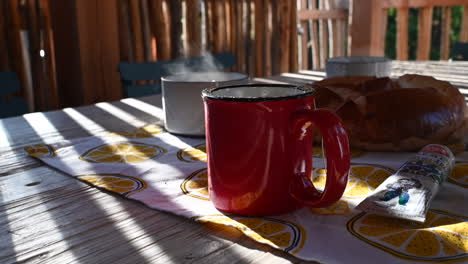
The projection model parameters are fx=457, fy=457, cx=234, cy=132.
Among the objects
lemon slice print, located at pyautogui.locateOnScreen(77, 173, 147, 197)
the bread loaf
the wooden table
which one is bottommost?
the wooden table

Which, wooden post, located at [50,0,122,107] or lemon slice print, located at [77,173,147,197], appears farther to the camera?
wooden post, located at [50,0,122,107]

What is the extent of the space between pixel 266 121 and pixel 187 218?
0.13 m

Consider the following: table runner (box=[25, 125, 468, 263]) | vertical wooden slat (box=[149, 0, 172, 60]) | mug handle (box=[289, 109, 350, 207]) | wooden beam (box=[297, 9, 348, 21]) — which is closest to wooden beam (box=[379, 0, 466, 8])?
vertical wooden slat (box=[149, 0, 172, 60])

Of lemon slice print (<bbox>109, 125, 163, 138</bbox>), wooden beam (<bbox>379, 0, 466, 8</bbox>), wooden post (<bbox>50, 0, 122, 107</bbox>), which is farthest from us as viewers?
wooden beam (<bbox>379, 0, 466, 8</bbox>)

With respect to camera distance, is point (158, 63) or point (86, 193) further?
point (158, 63)

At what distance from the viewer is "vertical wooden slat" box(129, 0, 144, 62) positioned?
2410 millimetres

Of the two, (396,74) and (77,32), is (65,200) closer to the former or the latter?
(396,74)

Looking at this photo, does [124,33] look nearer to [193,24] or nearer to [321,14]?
[193,24]

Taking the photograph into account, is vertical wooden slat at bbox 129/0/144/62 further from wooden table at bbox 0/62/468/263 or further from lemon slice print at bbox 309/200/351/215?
lemon slice print at bbox 309/200/351/215

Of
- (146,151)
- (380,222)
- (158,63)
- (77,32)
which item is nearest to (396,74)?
(158,63)

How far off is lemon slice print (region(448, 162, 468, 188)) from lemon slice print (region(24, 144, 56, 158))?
598 mm

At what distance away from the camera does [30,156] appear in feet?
2.45

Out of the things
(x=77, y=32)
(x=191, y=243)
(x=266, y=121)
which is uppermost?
(x=77, y=32)

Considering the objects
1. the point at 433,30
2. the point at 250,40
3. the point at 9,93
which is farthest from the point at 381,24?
the point at 433,30
